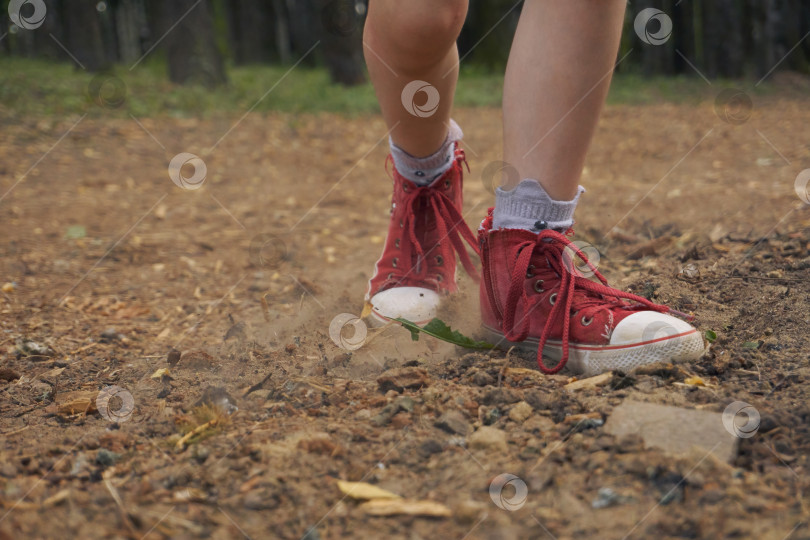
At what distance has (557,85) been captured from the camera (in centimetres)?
159

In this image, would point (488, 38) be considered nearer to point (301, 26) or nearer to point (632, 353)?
point (301, 26)

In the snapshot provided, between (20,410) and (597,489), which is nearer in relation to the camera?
(597,489)

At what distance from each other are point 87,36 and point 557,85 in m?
10.2

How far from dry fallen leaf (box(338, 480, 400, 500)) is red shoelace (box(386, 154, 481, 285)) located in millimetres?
960

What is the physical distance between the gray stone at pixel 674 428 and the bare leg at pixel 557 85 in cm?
58

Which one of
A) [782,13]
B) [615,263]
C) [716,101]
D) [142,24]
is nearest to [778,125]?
[716,101]

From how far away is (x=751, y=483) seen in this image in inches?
42.9

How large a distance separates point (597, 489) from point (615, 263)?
1.53 meters

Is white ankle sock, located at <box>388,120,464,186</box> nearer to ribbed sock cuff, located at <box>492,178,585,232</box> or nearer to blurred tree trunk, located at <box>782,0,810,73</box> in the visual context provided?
ribbed sock cuff, located at <box>492,178,585,232</box>

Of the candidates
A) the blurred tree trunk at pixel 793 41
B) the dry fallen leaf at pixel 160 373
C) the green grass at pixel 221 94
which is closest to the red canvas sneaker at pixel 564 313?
the dry fallen leaf at pixel 160 373

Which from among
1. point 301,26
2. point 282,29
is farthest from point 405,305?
point 282,29

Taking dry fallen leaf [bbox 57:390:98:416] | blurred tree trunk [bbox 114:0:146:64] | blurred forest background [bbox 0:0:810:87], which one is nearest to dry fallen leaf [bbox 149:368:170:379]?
dry fallen leaf [bbox 57:390:98:416]

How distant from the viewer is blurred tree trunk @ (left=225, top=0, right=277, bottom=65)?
66.9 feet

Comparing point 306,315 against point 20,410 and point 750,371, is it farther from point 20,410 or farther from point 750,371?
point 750,371
